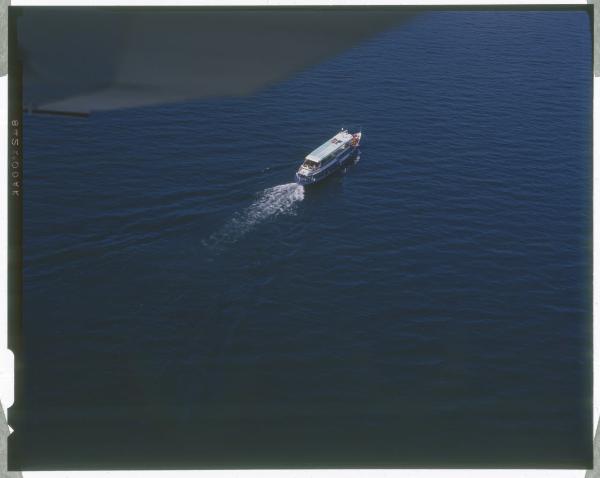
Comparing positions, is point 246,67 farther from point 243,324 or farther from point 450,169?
point 450,169

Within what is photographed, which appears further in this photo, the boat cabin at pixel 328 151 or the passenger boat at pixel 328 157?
the boat cabin at pixel 328 151

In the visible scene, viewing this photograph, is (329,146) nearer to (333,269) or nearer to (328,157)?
(328,157)

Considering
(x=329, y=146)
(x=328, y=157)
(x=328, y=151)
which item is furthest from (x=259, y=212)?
(x=329, y=146)

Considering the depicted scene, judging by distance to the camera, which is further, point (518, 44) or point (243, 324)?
point (518, 44)

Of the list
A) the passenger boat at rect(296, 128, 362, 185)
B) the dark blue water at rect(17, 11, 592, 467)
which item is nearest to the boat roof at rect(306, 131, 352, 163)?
the passenger boat at rect(296, 128, 362, 185)

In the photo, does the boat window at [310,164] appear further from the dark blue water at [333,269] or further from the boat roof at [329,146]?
the dark blue water at [333,269]

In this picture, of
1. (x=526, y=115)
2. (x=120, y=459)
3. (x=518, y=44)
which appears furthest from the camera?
(x=518, y=44)

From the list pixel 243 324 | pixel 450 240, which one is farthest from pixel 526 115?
pixel 243 324

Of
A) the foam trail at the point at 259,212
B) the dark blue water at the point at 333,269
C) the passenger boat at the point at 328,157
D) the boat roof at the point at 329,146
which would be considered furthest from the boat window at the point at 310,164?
the foam trail at the point at 259,212
